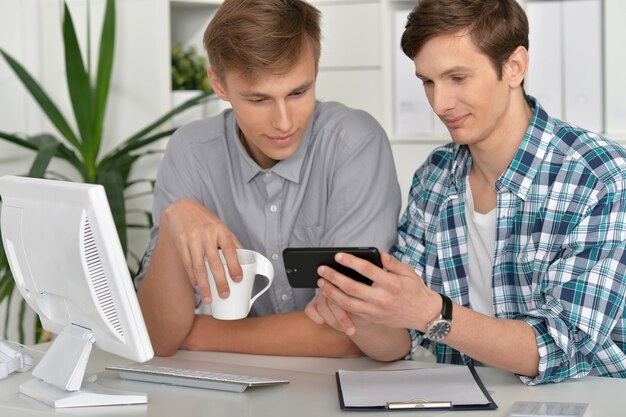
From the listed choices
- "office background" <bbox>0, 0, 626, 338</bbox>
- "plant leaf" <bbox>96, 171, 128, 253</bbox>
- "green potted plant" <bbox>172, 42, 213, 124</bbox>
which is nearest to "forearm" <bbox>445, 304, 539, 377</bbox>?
"office background" <bbox>0, 0, 626, 338</bbox>

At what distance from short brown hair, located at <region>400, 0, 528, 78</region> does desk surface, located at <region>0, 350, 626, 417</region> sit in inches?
23.6

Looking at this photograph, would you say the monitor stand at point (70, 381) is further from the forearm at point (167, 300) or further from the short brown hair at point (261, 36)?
the short brown hair at point (261, 36)

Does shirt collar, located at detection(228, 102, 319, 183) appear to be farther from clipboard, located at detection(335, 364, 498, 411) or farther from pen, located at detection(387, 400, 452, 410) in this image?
pen, located at detection(387, 400, 452, 410)

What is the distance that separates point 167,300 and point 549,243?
Answer: 2.57 feet

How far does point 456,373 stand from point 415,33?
646 mm

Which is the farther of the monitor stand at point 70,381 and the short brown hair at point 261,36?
the short brown hair at point 261,36

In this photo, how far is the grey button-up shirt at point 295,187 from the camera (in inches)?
76.3

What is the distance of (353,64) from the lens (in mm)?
3295

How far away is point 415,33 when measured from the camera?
1.80m

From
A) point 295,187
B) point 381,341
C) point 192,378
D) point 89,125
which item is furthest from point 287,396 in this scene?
point 89,125

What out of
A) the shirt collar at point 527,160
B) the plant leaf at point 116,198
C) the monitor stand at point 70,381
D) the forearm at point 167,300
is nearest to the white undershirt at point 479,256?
the shirt collar at point 527,160

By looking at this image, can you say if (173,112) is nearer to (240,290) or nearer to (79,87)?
(79,87)

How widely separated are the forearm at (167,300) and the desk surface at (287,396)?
160 millimetres

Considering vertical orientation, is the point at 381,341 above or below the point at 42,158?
Result: below
